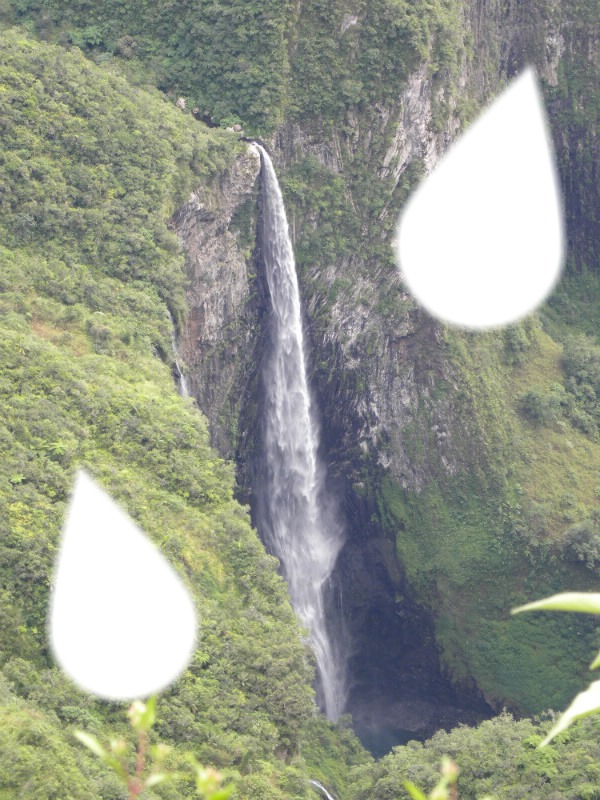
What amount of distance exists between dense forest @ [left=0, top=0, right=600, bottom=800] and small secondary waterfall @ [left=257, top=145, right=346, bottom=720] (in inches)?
17.6

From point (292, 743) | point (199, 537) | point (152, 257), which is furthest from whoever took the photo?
point (152, 257)

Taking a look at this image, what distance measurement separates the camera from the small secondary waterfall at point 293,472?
21578 mm

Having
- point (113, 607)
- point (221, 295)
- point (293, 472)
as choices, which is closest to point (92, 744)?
point (113, 607)

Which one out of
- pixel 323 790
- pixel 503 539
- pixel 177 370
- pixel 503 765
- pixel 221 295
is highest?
pixel 221 295

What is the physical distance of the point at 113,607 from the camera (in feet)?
41.5

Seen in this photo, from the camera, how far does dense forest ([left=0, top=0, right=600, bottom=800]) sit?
16391mm

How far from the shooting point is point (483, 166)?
24.5m

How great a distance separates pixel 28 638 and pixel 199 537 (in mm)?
3378

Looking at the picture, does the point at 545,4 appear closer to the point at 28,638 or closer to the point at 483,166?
the point at 483,166

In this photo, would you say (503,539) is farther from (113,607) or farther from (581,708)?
(581,708)

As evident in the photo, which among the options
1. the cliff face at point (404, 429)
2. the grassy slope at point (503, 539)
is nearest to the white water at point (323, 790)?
the cliff face at point (404, 429)

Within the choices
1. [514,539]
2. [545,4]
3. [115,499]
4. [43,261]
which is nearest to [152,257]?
[43,261]

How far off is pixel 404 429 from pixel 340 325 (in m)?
2.78

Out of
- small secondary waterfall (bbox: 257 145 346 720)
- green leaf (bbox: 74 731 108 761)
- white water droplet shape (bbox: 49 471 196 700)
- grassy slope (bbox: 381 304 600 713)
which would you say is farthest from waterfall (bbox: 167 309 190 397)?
green leaf (bbox: 74 731 108 761)
